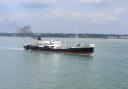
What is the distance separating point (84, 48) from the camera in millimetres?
80750

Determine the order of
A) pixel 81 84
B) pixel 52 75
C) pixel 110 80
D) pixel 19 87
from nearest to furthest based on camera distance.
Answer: pixel 19 87, pixel 81 84, pixel 110 80, pixel 52 75

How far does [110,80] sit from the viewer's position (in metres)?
40.4

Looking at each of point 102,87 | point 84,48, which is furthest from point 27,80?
point 84,48

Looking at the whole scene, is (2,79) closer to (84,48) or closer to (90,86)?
(90,86)

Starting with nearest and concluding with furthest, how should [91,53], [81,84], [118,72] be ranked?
[81,84], [118,72], [91,53]

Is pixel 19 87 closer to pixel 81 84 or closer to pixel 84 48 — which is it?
pixel 81 84

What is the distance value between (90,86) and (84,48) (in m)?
44.5

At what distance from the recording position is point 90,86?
119ft

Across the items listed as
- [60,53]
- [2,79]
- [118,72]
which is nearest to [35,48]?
[60,53]

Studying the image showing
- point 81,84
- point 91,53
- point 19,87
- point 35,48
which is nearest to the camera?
point 19,87

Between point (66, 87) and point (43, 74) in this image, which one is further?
point (43, 74)

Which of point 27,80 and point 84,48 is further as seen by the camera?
point 84,48

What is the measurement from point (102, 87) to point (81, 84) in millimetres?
2823

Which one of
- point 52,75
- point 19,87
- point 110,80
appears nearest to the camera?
point 19,87
